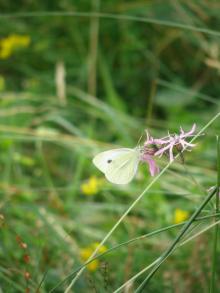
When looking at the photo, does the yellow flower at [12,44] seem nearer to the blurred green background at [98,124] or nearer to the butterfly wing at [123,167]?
the blurred green background at [98,124]

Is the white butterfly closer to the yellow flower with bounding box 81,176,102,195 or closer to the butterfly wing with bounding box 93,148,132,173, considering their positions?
the butterfly wing with bounding box 93,148,132,173

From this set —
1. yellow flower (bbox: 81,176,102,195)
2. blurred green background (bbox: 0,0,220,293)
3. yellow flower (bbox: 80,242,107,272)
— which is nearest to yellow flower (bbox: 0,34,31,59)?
blurred green background (bbox: 0,0,220,293)

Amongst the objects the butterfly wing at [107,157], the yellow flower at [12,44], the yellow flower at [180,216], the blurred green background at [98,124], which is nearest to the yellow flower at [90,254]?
the blurred green background at [98,124]

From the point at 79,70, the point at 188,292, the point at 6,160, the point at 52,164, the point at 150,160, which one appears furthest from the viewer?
the point at 79,70

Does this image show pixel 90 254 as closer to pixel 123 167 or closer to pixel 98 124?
pixel 123 167

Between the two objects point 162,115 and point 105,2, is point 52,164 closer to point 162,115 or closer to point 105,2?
point 162,115

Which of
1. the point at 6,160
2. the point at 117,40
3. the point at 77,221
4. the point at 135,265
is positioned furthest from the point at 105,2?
the point at 135,265

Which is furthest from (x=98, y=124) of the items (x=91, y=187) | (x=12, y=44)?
(x=91, y=187)
